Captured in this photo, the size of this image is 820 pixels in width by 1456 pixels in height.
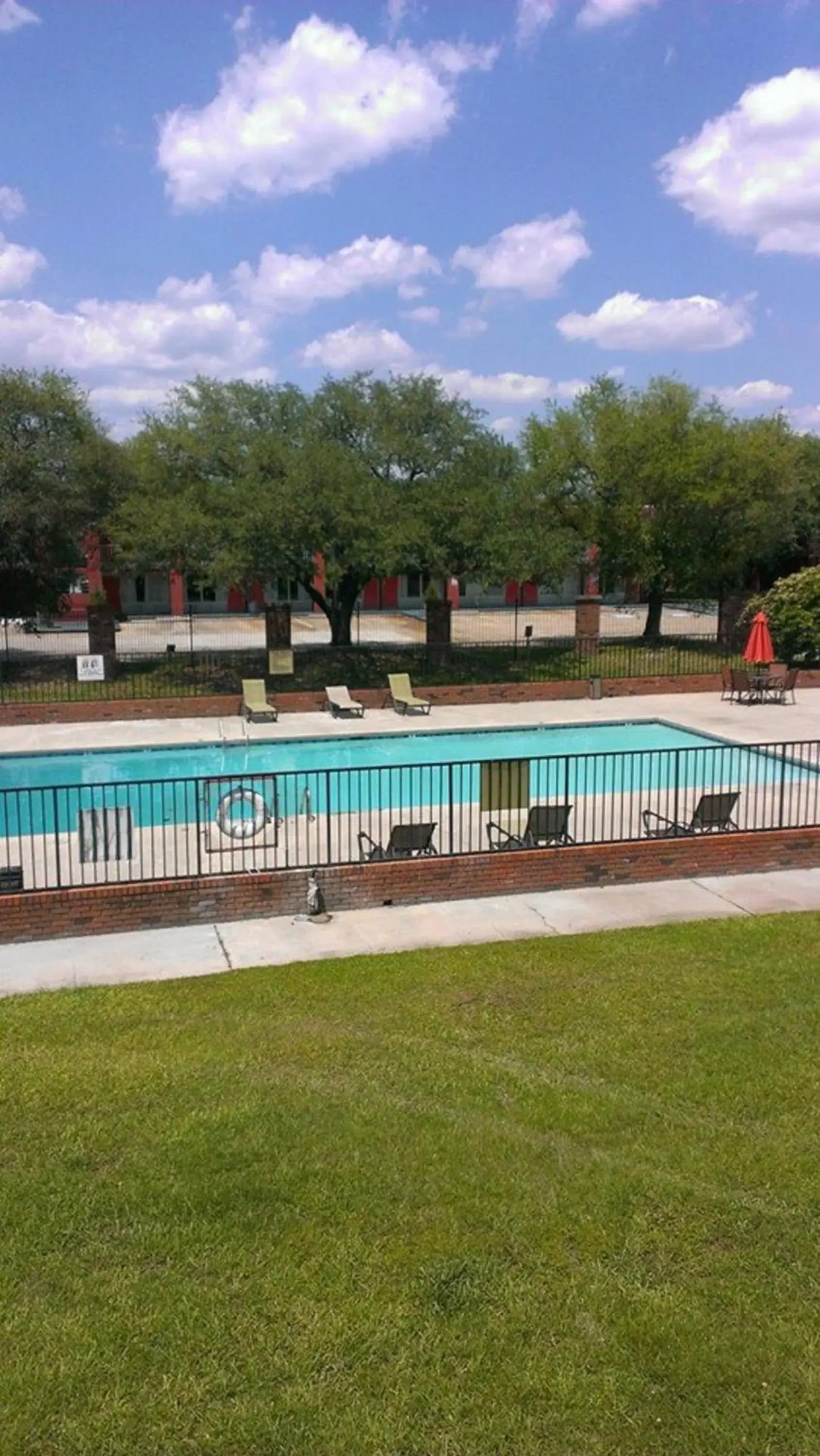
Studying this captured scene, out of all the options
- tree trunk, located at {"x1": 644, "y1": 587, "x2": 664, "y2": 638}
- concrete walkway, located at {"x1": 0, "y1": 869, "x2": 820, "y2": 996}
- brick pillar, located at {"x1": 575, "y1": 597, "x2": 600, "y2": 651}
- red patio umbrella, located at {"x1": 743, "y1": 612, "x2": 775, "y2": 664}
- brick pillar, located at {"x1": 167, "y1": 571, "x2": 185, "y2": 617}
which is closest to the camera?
concrete walkway, located at {"x1": 0, "y1": 869, "x2": 820, "y2": 996}

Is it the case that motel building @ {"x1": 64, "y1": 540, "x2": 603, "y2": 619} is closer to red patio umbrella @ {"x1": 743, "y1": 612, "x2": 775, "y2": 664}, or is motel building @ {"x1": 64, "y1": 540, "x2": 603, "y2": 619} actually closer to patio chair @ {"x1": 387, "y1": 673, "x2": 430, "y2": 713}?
patio chair @ {"x1": 387, "y1": 673, "x2": 430, "y2": 713}

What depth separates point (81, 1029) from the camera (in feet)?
25.6

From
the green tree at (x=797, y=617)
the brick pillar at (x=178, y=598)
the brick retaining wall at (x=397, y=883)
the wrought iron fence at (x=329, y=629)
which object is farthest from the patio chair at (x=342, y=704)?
the brick pillar at (x=178, y=598)

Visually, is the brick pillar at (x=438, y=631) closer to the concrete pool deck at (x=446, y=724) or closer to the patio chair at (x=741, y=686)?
the concrete pool deck at (x=446, y=724)

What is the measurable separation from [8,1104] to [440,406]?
964 inches

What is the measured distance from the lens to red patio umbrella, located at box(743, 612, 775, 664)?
2477 cm

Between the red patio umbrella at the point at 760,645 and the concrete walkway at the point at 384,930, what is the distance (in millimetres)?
13293

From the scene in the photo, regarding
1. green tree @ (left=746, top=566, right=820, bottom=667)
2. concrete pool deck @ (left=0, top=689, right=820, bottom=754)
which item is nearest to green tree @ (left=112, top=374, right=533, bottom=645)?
concrete pool deck @ (left=0, top=689, right=820, bottom=754)

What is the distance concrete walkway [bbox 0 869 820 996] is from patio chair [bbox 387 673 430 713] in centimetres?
1367

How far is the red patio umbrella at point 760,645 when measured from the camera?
2477 cm

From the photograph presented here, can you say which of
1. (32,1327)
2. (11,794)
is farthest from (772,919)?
(11,794)

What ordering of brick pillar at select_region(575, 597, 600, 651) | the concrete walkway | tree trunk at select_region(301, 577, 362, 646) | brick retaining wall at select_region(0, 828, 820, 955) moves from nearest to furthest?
the concrete walkway
brick retaining wall at select_region(0, 828, 820, 955)
tree trunk at select_region(301, 577, 362, 646)
brick pillar at select_region(575, 597, 600, 651)

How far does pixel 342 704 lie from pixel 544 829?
13071 mm

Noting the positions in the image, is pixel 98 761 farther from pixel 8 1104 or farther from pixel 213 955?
pixel 8 1104
